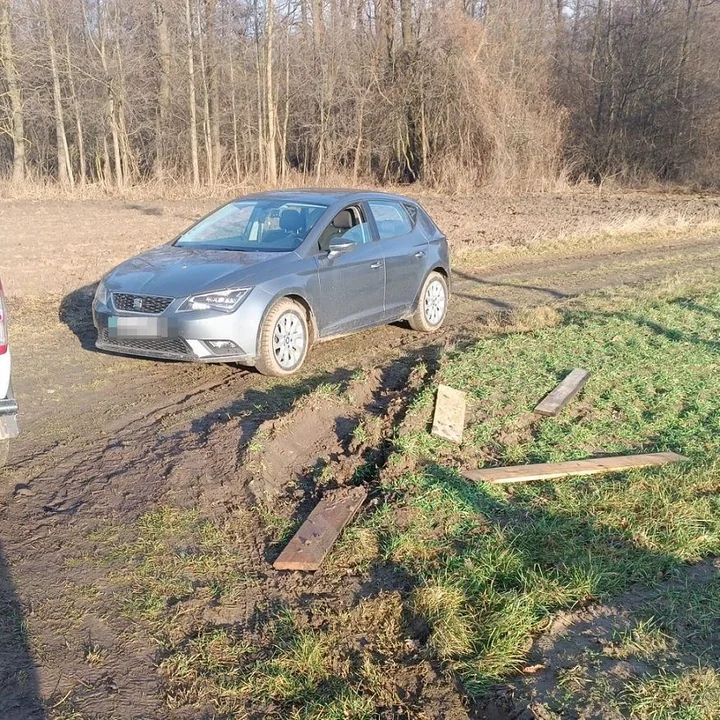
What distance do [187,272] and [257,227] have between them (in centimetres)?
117

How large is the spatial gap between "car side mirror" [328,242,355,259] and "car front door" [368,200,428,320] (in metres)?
0.75

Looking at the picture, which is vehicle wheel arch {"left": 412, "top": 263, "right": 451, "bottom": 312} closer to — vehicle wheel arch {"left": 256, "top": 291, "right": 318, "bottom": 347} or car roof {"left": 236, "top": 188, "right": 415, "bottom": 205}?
car roof {"left": 236, "top": 188, "right": 415, "bottom": 205}

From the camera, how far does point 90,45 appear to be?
29391 mm

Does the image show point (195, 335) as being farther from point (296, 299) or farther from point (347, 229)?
point (347, 229)

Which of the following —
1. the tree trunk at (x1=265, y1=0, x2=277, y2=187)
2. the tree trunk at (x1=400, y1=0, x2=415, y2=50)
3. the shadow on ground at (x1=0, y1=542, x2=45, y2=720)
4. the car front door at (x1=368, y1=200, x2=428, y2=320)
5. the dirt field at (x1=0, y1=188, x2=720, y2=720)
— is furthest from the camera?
the tree trunk at (x1=400, y1=0, x2=415, y2=50)

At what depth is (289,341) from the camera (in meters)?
7.21

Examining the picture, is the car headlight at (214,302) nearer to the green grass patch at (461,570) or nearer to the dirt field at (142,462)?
the dirt field at (142,462)

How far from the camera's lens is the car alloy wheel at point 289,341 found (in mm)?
7070

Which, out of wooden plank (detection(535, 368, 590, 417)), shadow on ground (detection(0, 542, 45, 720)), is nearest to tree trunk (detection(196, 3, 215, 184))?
wooden plank (detection(535, 368, 590, 417))

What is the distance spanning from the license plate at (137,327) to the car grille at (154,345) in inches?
1.5

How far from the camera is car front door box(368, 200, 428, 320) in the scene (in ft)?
27.8

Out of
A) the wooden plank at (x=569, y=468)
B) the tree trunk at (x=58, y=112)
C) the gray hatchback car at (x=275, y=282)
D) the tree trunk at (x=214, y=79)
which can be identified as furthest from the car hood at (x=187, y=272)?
the tree trunk at (x=214, y=79)

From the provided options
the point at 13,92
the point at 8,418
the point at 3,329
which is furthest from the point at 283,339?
the point at 13,92

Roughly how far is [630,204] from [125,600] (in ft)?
85.4
